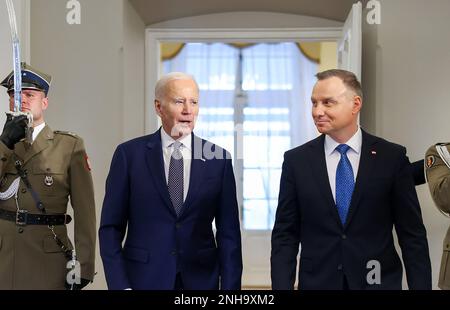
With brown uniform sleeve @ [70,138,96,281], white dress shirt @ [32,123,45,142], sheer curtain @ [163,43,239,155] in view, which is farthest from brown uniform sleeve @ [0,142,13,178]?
sheer curtain @ [163,43,239,155]

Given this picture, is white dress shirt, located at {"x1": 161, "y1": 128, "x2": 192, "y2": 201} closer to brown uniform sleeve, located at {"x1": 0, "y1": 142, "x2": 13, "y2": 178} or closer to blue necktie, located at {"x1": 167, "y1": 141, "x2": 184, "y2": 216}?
blue necktie, located at {"x1": 167, "y1": 141, "x2": 184, "y2": 216}

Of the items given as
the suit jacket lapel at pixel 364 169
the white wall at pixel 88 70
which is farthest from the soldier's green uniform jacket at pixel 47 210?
the white wall at pixel 88 70

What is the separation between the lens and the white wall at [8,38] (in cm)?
439

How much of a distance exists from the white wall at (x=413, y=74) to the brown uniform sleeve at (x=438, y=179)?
52.4 inches

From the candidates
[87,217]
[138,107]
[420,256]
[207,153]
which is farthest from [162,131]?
[138,107]

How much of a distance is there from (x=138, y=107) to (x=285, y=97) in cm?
300

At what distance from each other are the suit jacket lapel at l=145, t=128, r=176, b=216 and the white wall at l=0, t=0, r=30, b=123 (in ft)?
5.07

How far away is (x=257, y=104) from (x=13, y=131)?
496 centimetres

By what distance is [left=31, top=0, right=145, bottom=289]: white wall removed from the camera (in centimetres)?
471

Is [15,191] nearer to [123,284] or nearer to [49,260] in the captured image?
[49,260]

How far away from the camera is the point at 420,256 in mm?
2947

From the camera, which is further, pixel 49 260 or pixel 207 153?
pixel 49 260
